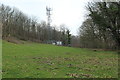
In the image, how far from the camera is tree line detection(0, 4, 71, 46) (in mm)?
67906

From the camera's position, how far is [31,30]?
78.8 metres

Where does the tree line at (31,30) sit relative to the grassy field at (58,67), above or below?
above

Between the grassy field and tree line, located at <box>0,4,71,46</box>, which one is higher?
tree line, located at <box>0,4,71,46</box>

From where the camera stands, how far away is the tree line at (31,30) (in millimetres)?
67906

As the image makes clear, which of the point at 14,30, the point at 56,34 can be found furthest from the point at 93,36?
the point at 56,34

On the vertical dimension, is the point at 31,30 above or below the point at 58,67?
above

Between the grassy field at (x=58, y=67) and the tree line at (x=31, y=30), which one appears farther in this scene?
the tree line at (x=31, y=30)

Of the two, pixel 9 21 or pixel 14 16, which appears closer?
pixel 9 21

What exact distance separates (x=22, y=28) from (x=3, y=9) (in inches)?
565

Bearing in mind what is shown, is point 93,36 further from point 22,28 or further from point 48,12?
point 22,28

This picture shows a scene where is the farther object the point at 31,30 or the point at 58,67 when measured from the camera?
the point at 31,30

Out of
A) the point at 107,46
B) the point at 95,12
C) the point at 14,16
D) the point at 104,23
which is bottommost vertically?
the point at 107,46

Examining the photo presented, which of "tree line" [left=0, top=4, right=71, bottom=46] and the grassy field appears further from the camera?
"tree line" [left=0, top=4, right=71, bottom=46]

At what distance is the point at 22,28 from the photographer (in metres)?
74.4
